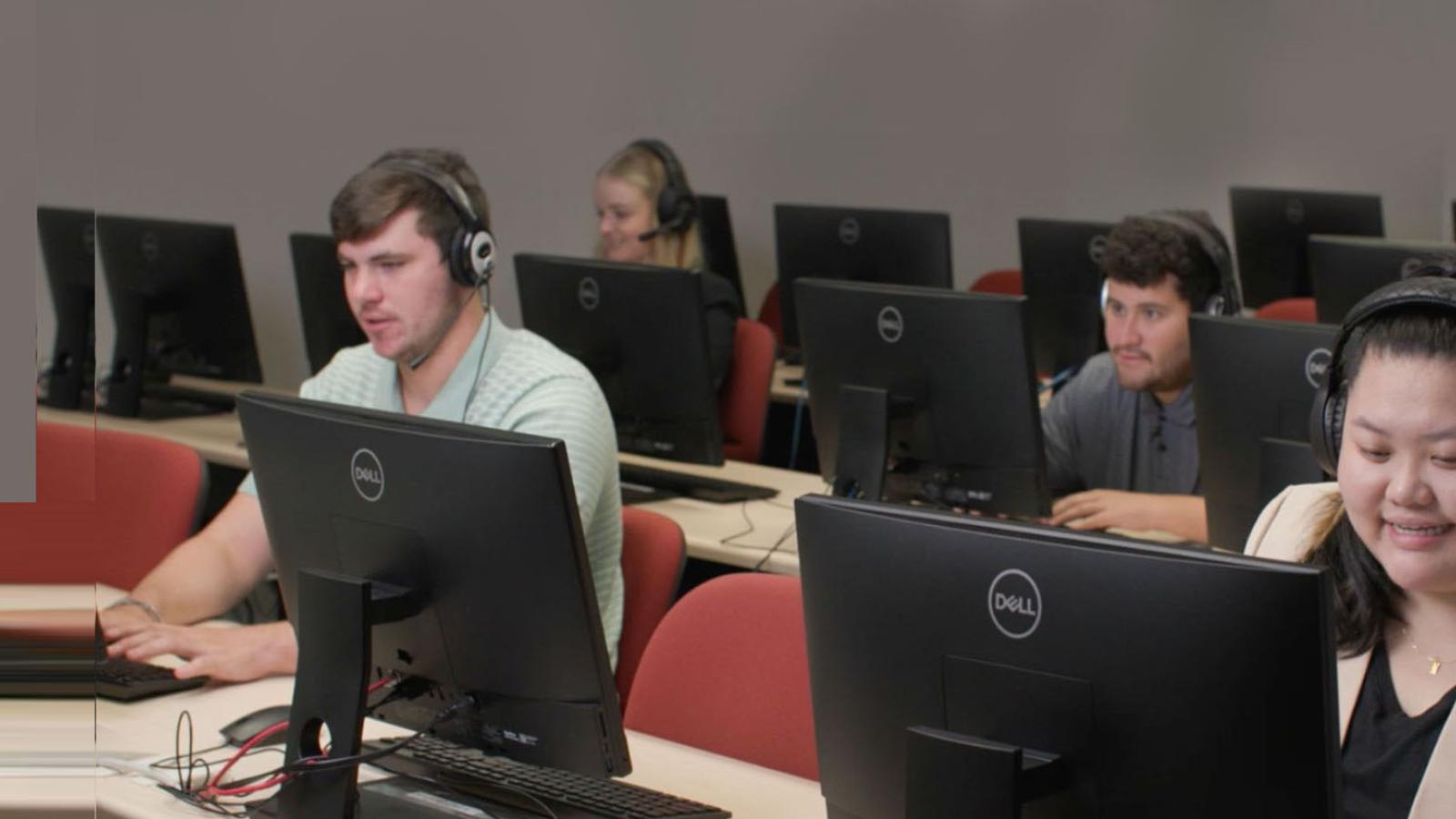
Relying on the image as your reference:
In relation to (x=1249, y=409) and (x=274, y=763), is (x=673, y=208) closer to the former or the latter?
(x=1249, y=409)

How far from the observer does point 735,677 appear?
1.83 metres

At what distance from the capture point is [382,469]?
144 centimetres

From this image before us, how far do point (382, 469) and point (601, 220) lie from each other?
2.82 meters

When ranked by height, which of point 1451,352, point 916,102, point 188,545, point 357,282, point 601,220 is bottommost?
point 188,545

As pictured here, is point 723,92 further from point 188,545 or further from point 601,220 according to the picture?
point 188,545

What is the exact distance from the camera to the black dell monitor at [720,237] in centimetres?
547

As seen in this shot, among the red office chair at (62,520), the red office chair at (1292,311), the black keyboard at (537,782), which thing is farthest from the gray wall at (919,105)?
the red office chair at (62,520)

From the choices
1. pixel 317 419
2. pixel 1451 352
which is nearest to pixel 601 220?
pixel 317 419

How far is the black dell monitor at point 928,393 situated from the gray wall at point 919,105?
2.27 m

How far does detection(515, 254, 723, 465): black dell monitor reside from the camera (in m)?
2.93

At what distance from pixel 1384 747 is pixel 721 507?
68.5 inches

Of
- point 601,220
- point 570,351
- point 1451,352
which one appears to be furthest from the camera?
point 601,220

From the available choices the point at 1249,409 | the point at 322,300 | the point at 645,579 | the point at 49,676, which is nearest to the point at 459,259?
the point at 645,579

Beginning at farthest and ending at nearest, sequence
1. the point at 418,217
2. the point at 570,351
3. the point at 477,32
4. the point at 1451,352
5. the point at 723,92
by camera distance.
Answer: the point at 723,92, the point at 477,32, the point at 570,351, the point at 418,217, the point at 1451,352
